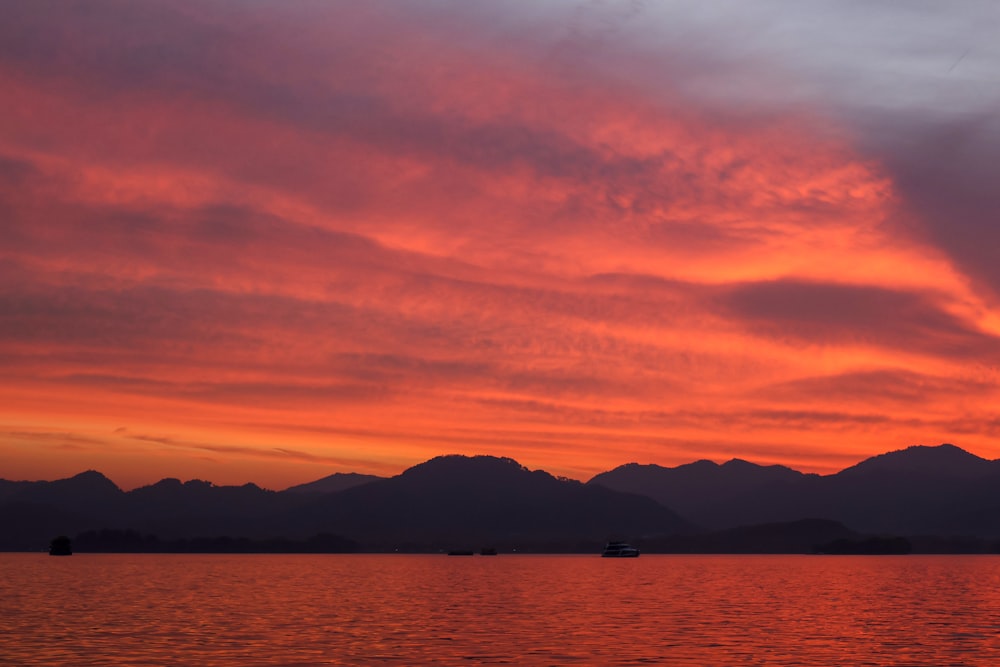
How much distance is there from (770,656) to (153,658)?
4274cm

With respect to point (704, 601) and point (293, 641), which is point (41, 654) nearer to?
point (293, 641)

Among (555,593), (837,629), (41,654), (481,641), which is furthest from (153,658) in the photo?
(555,593)

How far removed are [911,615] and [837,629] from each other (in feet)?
89.4

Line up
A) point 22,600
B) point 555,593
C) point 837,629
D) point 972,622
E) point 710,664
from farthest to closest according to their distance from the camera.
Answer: point 555,593 → point 22,600 → point 972,622 → point 837,629 → point 710,664

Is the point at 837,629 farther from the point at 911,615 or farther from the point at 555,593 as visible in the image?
the point at 555,593

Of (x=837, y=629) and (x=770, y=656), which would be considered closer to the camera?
(x=770, y=656)

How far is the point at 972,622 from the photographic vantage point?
11819 centimetres

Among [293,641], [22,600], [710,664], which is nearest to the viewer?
[710,664]

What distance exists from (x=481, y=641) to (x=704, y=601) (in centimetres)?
6951

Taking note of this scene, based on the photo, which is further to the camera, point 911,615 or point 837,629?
Answer: point 911,615

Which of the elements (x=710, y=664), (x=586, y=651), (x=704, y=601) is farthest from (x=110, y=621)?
(x=704, y=601)

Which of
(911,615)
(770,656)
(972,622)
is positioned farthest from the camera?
(911,615)

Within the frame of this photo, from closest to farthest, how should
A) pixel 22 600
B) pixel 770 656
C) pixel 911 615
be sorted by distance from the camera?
pixel 770 656
pixel 911 615
pixel 22 600

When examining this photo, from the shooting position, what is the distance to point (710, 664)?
75750 mm
